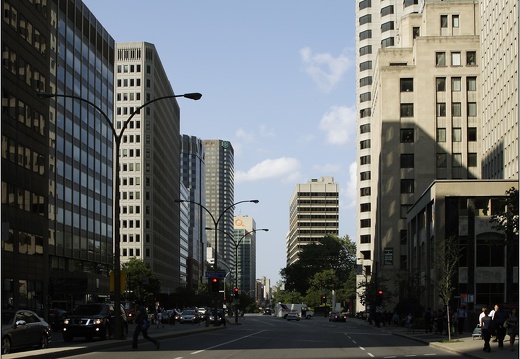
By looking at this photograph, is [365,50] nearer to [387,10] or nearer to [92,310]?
[387,10]

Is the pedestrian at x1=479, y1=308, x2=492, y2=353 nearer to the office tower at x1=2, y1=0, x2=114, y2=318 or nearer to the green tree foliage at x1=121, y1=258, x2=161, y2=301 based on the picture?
the office tower at x1=2, y1=0, x2=114, y2=318

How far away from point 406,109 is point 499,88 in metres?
22.6

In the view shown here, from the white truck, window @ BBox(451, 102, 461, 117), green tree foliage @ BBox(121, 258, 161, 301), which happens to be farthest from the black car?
the white truck

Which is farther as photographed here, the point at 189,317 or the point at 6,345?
the point at 189,317

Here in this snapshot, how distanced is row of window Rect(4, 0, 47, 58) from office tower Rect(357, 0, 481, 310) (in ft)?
158

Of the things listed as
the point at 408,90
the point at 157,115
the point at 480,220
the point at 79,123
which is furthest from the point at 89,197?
the point at 157,115

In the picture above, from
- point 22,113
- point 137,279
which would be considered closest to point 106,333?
point 22,113

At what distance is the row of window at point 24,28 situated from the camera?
218 ft

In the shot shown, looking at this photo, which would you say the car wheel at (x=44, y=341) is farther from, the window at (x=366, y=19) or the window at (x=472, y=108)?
the window at (x=366, y=19)

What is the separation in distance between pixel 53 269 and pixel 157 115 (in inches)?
3465

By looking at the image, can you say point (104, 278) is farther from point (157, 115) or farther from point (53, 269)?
point (157, 115)

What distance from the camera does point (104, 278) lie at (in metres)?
111

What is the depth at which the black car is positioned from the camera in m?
36.8

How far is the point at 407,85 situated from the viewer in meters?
109
